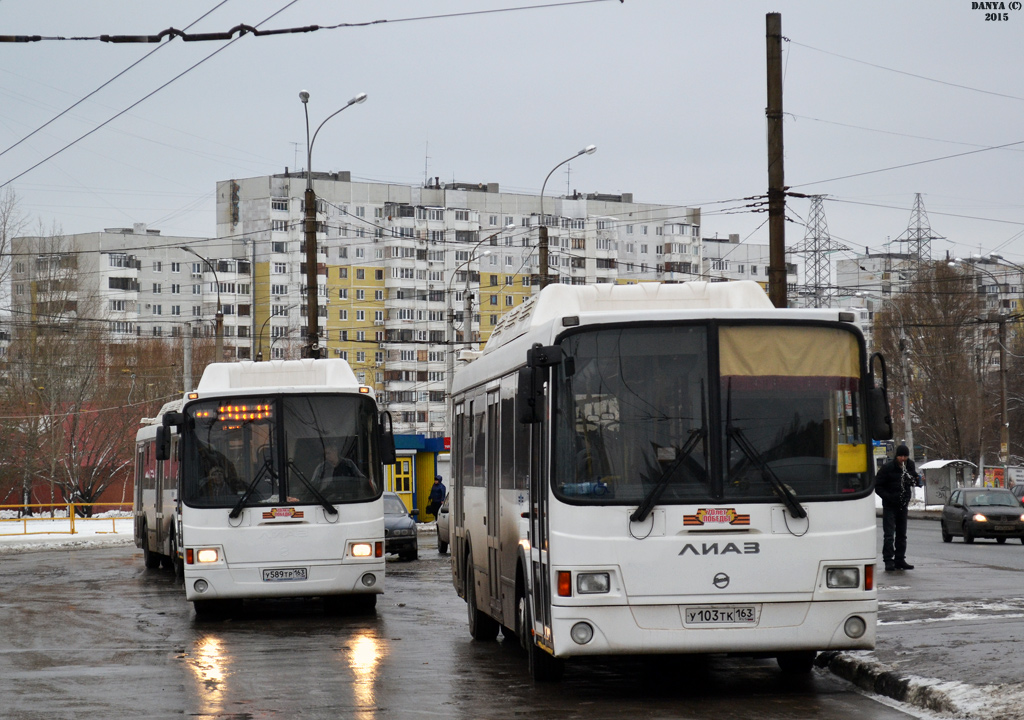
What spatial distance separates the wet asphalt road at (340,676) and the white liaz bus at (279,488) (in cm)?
57

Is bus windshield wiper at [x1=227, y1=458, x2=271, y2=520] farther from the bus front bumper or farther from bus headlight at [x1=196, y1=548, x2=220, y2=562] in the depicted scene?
the bus front bumper

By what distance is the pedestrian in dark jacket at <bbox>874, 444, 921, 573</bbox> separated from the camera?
2141cm

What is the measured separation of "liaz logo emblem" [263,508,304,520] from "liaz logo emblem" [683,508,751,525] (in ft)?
27.1

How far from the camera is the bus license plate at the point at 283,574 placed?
17.3m

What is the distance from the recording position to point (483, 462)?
13.9m

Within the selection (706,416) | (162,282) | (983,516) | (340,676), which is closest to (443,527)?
(983,516)

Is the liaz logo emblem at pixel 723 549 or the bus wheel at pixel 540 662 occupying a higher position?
the liaz logo emblem at pixel 723 549

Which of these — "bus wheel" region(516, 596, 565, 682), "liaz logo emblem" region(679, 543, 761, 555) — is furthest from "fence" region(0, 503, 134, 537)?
"liaz logo emblem" region(679, 543, 761, 555)

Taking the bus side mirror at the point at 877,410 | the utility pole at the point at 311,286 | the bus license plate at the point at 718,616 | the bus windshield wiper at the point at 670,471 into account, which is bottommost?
the bus license plate at the point at 718,616

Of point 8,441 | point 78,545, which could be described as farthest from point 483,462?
point 8,441

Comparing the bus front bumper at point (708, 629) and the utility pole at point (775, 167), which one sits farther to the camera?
the utility pole at point (775, 167)

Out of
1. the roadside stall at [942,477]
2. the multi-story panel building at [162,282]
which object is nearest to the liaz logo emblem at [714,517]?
the roadside stall at [942,477]

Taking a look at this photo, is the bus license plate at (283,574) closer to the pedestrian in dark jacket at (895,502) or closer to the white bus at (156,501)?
the white bus at (156,501)

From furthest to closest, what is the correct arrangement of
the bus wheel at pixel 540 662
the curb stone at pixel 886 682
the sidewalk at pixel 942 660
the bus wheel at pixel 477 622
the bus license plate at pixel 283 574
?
the bus license plate at pixel 283 574 < the bus wheel at pixel 477 622 < the bus wheel at pixel 540 662 < the curb stone at pixel 886 682 < the sidewalk at pixel 942 660
